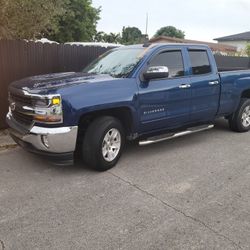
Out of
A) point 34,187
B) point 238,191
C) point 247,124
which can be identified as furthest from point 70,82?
point 247,124

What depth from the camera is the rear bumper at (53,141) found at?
4.57 metres

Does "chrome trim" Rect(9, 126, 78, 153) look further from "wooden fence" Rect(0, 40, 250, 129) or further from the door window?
"wooden fence" Rect(0, 40, 250, 129)

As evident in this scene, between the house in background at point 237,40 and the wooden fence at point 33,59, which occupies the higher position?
the house in background at point 237,40

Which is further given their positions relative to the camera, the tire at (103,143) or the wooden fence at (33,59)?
the wooden fence at (33,59)

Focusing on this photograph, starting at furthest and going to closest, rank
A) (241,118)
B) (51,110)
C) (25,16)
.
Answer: (25,16)
(241,118)
(51,110)

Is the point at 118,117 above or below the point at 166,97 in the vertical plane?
below

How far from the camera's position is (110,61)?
20.0 ft

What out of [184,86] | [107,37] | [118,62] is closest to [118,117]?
[118,62]

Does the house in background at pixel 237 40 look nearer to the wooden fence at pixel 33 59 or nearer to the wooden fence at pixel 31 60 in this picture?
the wooden fence at pixel 33 59

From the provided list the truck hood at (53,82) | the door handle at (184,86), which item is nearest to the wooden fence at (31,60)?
the truck hood at (53,82)

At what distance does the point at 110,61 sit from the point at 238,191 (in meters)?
3.10

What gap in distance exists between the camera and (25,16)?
1020 centimetres

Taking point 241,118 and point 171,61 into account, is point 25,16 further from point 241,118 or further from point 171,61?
point 241,118

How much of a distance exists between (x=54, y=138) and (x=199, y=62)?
11.2ft
